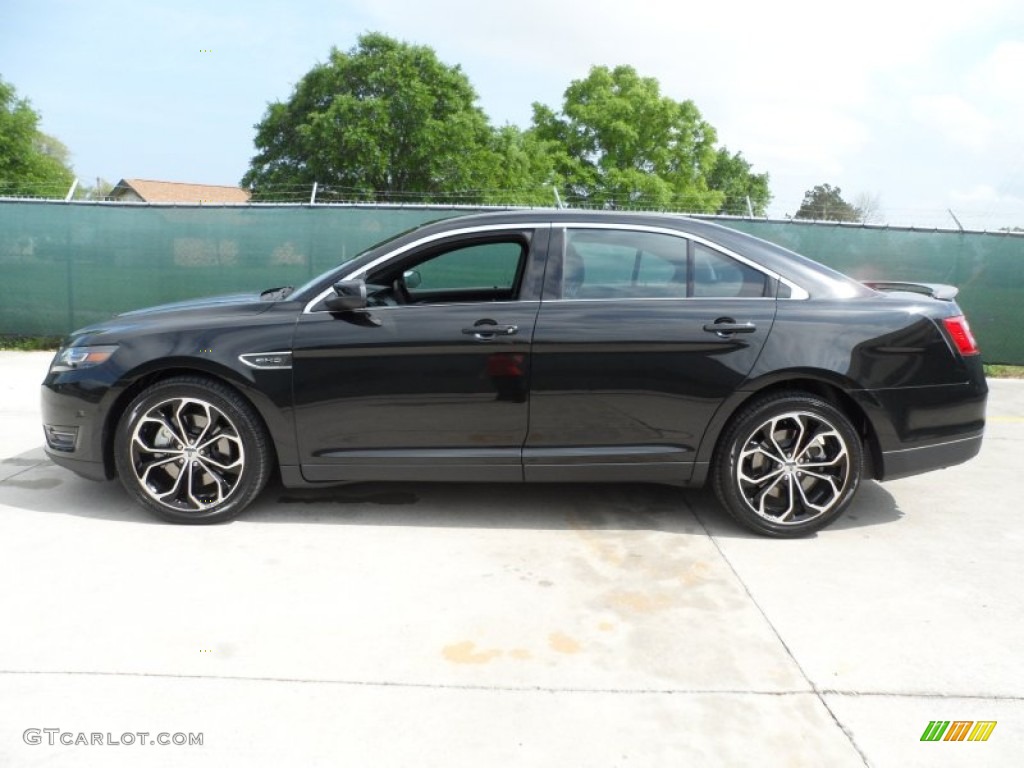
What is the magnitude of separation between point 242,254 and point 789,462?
7.51 metres

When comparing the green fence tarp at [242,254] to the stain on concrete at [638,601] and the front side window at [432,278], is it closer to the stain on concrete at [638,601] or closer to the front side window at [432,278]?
the front side window at [432,278]

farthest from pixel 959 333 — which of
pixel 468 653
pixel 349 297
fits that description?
pixel 349 297

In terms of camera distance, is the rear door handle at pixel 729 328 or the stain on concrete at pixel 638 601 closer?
the stain on concrete at pixel 638 601

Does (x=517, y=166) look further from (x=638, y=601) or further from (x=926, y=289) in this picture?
(x=638, y=601)

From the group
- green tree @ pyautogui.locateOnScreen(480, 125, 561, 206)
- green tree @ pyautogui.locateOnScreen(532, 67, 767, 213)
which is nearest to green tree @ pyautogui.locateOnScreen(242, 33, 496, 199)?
green tree @ pyautogui.locateOnScreen(480, 125, 561, 206)

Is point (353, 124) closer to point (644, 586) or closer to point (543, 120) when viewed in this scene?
point (543, 120)

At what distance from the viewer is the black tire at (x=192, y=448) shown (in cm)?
392

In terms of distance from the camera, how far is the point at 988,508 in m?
4.52

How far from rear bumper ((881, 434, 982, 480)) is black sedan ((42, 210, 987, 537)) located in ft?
0.03

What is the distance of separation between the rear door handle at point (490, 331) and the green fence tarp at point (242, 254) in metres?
5.77

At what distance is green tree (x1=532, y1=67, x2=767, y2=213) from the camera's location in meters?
50.0

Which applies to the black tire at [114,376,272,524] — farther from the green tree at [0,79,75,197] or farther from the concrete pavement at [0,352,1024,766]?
the green tree at [0,79,75,197]

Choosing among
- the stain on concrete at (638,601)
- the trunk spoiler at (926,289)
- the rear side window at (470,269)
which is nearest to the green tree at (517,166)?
the rear side window at (470,269)

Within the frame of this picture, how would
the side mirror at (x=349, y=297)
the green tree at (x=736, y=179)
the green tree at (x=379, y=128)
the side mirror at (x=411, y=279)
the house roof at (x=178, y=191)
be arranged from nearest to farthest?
the side mirror at (x=349, y=297) < the side mirror at (x=411, y=279) < the green tree at (x=379, y=128) < the house roof at (x=178, y=191) < the green tree at (x=736, y=179)
